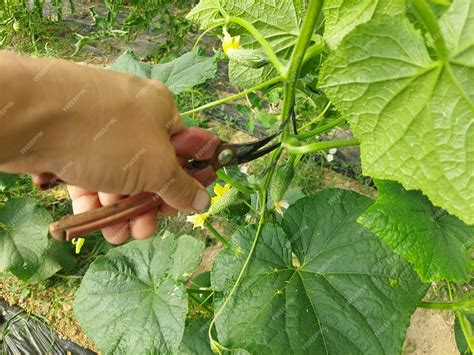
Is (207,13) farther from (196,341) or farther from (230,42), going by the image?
(196,341)

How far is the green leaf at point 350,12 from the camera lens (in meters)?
0.88

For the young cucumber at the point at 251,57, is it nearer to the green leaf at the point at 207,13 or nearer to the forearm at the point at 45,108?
the green leaf at the point at 207,13

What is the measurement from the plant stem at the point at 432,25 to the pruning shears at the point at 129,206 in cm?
48

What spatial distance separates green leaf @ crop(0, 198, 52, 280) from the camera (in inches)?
88.3

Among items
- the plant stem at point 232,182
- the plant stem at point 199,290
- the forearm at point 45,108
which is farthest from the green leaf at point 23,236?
the forearm at point 45,108

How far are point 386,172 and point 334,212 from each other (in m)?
0.53

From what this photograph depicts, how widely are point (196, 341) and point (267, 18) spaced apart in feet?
3.52

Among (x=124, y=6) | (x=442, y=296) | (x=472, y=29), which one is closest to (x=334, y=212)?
(x=472, y=29)

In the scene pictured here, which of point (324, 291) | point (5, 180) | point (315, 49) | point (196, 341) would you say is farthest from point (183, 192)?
point (5, 180)

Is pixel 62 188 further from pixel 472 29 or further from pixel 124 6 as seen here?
pixel 472 29

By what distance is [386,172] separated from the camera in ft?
2.83

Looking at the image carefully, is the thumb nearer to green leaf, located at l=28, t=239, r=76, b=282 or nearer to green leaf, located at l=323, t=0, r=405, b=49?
green leaf, located at l=323, t=0, r=405, b=49

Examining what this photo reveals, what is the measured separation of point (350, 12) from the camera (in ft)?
3.05

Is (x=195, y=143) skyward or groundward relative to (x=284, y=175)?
skyward
